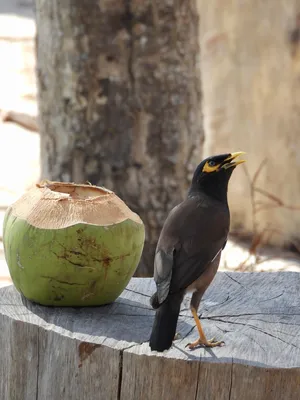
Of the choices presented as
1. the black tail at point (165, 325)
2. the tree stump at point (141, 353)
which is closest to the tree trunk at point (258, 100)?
the tree stump at point (141, 353)

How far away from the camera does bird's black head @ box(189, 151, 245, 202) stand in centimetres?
256

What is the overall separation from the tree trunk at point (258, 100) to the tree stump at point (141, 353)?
2895mm

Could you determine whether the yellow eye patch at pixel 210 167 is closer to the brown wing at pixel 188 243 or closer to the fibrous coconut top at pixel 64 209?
the brown wing at pixel 188 243

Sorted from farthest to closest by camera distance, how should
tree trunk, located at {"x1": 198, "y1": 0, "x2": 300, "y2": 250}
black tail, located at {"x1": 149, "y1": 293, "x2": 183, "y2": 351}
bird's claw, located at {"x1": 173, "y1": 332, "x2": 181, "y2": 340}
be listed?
tree trunk, located at {"x1": 198, "y1": 0, "x2": 300, "y2": 250}
bird's claw, located at {"x1": 173, "y1": 332, "x2": 181, "y2": 340}
black tail, located at {"x1": 149, "y1": 293, "x2": 183, "y2": 351}

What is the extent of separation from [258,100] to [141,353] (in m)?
3.65

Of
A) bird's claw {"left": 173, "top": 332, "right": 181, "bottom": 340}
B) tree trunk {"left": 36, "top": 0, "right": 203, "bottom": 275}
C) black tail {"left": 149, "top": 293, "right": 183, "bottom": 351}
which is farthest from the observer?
tree trunk {"left": 36, "top": 0, "right": 203, "bottom": 275}

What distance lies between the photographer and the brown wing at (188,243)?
2439 millimetres

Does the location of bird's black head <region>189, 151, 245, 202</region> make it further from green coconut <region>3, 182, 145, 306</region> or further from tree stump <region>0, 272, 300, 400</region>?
tree stump <region>0, 272, 300, 400</region>

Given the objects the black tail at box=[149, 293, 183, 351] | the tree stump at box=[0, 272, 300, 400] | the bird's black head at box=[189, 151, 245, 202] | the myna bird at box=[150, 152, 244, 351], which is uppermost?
the bird's black head at box=[189, 151, 245, 202]

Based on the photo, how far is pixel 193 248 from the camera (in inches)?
97.3

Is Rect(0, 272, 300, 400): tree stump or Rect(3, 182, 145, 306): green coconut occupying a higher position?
Rect(3, 182, 145, 306): green coconut

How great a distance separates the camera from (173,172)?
14.8ft

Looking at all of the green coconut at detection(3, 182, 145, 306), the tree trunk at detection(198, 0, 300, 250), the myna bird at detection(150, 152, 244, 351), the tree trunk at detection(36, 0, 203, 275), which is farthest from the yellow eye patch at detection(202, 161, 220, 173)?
the tree trunk at detection(198, 0, 300, 250)

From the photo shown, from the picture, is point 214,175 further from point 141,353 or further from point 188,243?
point 141,353
